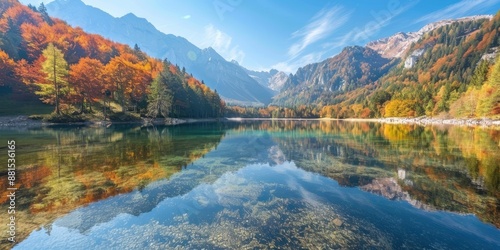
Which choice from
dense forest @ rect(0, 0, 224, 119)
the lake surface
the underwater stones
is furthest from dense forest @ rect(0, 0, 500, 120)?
the underwater stones

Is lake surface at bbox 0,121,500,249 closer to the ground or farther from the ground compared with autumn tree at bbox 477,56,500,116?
closer to the ground

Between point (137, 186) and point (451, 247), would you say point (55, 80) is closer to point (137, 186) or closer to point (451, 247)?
point (137, 186)

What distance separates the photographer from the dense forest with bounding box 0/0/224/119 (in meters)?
82.1

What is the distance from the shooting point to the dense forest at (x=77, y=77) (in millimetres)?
82062

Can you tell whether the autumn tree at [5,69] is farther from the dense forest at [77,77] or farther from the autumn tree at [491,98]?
the autumn tree at [491,98]

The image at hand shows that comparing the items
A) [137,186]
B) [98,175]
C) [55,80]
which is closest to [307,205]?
[137,186]

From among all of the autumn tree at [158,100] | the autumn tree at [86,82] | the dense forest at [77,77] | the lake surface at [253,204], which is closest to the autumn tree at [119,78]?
the dense forest at [77,77]

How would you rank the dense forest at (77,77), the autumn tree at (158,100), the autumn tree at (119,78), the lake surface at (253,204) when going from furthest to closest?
the autumn tree at (158,100) → the autumn tree at (119,78) → the dense forest at (77,77) → the lake surface at (253,204)

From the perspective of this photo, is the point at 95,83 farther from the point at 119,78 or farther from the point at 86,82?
the point at 119,78

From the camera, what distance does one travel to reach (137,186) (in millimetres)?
18484

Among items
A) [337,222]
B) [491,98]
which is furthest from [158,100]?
[491,98]

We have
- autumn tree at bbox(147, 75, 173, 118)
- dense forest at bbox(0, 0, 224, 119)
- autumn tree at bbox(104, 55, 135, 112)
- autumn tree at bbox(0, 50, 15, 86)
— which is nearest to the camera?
dense forest at bbox(0, 0, 224, 119)

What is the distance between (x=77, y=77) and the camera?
8394 cm

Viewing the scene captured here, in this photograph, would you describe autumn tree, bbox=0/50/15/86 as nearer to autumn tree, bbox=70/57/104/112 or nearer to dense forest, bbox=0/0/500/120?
dense forest, bbox=0/0/500/120
